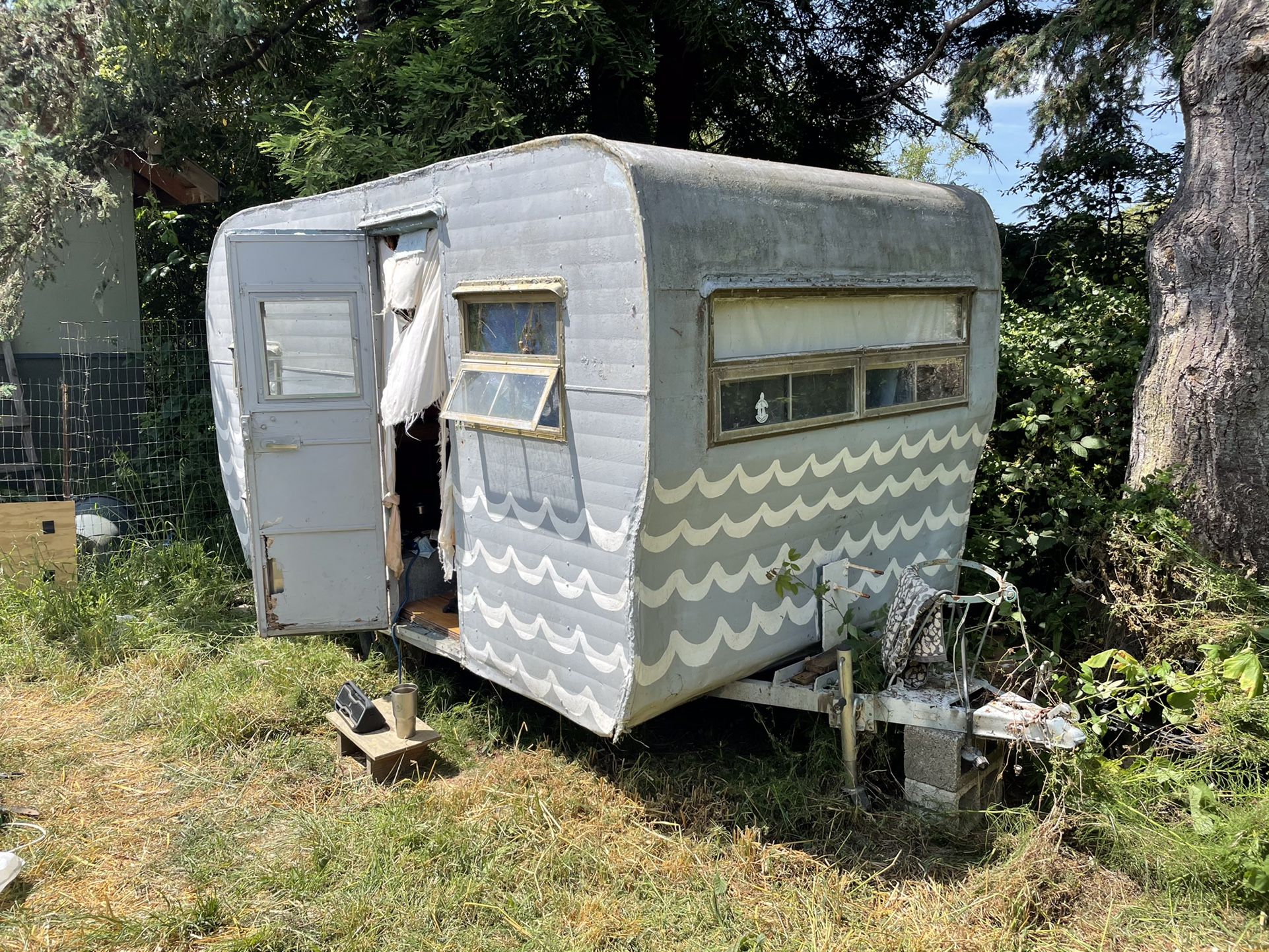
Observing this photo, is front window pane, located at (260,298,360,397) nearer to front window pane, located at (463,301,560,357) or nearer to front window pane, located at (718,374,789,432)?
front window pane, located at (463,301,560,357)

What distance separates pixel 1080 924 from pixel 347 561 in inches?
157

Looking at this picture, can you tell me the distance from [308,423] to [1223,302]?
515 cm

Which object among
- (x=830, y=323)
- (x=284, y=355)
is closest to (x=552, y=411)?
(x=830, y=323)

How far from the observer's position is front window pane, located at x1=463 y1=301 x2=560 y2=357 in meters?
4.24

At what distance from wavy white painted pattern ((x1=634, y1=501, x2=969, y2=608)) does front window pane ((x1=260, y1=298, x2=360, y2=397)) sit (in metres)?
2.41

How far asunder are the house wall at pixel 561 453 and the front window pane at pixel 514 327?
13cm

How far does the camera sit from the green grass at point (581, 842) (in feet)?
11.7

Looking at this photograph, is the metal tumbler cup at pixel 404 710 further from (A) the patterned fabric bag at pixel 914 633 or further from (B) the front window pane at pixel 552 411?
(A) the patterned fabric bag at pixel 914 633

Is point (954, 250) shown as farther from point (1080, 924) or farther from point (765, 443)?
point (1080, 924)

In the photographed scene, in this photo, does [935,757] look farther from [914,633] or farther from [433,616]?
[433,616]

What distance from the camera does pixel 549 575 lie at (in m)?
4.35

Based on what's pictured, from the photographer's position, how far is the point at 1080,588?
5688mm

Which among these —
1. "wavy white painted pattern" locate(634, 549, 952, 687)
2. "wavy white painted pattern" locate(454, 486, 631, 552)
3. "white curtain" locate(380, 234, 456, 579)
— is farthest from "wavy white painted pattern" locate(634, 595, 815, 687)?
"white curtain" locate(380, 234, 456, 579)

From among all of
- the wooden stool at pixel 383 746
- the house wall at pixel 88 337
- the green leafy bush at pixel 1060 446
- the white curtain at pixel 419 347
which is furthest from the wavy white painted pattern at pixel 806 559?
the house wall at pixel 88 337
